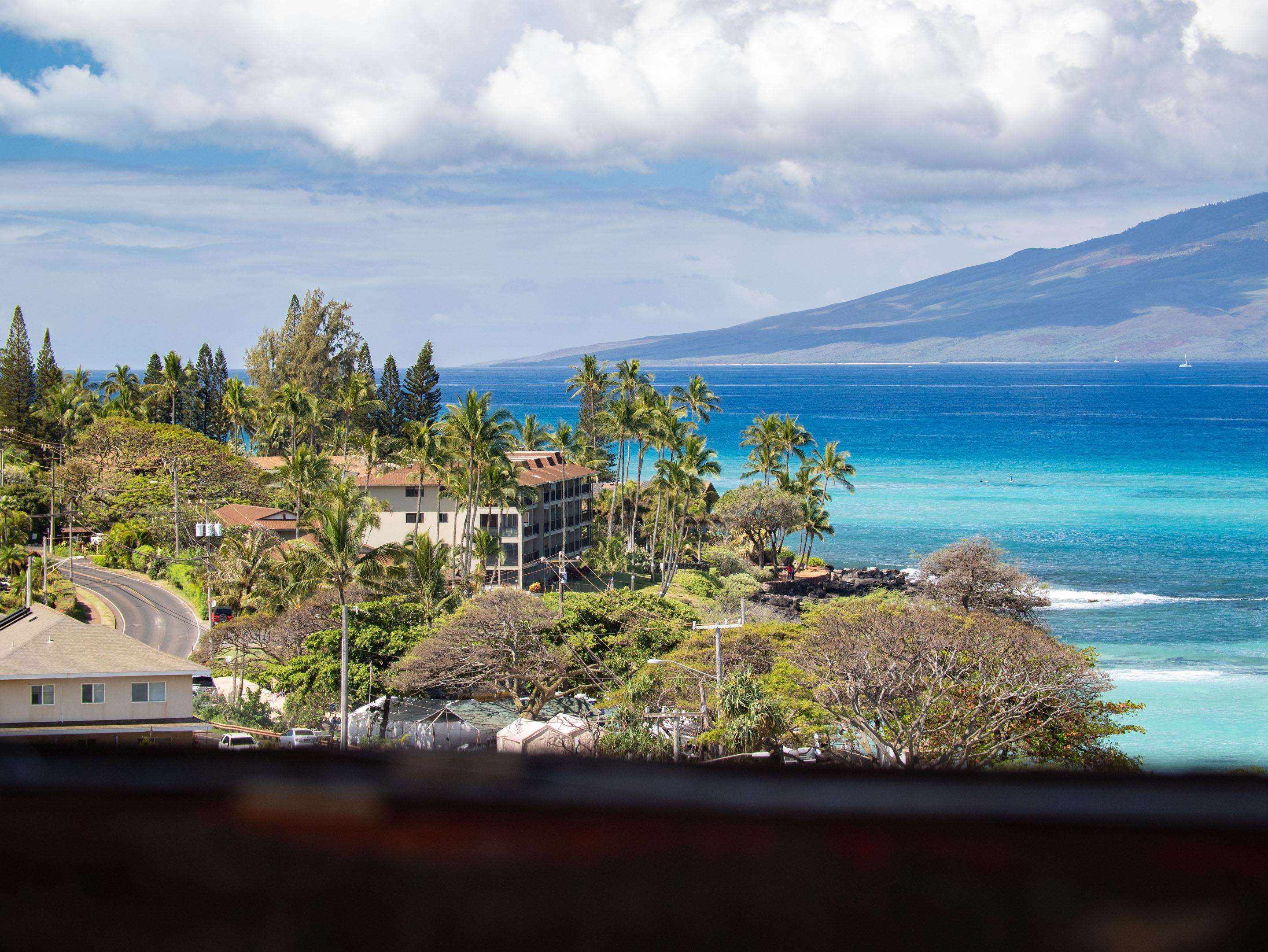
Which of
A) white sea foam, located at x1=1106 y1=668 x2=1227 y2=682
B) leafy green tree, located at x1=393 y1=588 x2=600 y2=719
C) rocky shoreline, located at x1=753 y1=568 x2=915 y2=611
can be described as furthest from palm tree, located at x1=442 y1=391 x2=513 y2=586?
white sea foam, located at x1=1106 y1=668 x2=1227 y2=682

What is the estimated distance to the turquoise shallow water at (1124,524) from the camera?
1221 inches

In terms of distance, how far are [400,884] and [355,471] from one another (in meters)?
62.4

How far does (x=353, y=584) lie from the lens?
32344 millimetres

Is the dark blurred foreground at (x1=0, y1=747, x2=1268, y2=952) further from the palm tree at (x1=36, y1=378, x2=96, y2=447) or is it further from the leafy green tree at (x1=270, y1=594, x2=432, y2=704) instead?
the palm tree at (x1=36, y1=378, x2=96, y2=447)

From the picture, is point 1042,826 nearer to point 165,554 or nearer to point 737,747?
point 737,747

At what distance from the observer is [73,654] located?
21.5 m

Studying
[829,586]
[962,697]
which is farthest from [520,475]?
[962,697]

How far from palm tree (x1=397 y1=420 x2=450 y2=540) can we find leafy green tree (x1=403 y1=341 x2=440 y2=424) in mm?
19384

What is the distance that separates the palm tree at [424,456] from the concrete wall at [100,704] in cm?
1677

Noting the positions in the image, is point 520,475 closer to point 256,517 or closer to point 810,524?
point 256,517

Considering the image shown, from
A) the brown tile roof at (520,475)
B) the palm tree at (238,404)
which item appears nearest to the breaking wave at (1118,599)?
the brown tile roof at (520,475)

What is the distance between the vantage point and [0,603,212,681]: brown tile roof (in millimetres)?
20906

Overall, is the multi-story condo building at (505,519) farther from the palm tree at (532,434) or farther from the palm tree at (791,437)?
the palm tree at (791,437)

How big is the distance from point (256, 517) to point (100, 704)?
2643 cm
